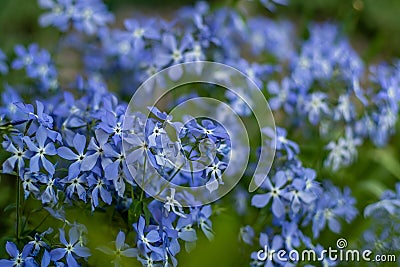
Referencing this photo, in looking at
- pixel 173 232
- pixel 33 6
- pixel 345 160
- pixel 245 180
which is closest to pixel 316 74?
pixel 345 160

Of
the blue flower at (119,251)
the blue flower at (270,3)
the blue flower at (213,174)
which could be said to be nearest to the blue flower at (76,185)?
the blue flower at (119,251)

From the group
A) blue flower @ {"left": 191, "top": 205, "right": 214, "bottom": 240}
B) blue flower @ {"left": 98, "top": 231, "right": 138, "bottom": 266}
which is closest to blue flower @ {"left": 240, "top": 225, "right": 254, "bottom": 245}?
blue flower @ {"left": 191, "top": 205, "right": 214, "bottom": 240}

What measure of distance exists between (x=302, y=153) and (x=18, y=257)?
103 cm

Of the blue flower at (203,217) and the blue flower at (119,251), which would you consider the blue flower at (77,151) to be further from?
the blue flower at (203,217)

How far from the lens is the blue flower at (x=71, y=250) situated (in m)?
1.44

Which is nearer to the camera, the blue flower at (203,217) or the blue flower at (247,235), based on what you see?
the blue flower at (203,217)

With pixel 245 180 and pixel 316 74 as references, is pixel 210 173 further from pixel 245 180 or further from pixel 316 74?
pixel 316 74

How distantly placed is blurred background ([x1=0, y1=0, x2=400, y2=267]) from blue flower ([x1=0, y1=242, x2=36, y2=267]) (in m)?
0.10

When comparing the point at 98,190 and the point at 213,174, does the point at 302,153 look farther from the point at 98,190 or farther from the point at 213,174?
the point at 98,190

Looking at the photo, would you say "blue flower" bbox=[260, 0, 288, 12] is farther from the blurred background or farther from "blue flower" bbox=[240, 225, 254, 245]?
"blue flower" bbox=[240, 225, 254, 245]

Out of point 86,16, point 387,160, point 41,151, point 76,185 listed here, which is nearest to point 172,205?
point 76,185

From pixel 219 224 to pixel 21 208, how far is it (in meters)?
0.48

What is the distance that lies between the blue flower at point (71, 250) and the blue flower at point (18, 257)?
0.05 meters

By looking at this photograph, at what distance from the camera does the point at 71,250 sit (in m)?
1.46
